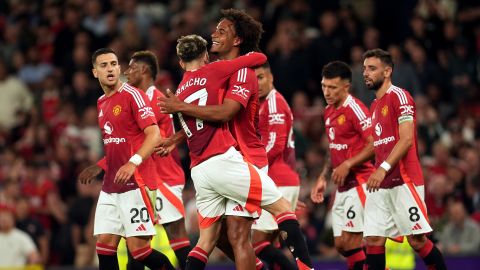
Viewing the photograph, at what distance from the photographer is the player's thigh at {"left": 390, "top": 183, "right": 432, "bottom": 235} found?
10.5 meters

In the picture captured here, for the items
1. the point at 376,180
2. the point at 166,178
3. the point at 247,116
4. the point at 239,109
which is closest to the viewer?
the point at 239,109

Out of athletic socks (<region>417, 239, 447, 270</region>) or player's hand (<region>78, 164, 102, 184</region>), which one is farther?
player's hand (<region>78, 164, 102, 184</region>)

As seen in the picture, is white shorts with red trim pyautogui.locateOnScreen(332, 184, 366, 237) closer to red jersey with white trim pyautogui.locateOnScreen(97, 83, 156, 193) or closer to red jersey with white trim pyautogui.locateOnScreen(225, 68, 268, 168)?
red jersey with white trim pyautogui.locateOnScreen(225, 68, 268, 168)

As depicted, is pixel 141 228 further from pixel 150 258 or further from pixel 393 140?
pixel 393 140

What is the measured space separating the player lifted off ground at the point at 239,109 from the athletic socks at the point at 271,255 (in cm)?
127

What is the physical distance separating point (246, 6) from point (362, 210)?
855cm

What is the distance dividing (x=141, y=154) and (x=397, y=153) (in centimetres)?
241

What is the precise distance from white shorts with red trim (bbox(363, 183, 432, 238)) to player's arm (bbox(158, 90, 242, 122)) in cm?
205

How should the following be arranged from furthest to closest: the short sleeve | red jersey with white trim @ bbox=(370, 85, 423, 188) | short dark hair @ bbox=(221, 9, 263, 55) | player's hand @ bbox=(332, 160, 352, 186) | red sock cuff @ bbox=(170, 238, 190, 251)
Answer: red sock cuff @ bbox=(170, 238, 190, 251) < player's hand @ bbox=(332, 160, 352, 186) < red jersey with white trim @ bbox=(370, 85, 423, 188) < short dark hair @ bbox=(221, 9, 263, 55) < the short sleeve

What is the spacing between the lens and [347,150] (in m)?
11.3

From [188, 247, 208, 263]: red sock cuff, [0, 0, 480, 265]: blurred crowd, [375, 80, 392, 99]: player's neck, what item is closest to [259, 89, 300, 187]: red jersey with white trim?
[375, 80, 392, 99]: player's neck

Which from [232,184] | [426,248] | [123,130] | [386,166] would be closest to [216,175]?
[232,184]

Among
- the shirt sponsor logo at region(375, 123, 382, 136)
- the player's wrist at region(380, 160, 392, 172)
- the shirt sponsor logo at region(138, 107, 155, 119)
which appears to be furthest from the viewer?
the shirt sponsor logo at region(375, 123, 382, 136)

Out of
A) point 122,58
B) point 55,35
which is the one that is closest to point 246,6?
point 122,58
